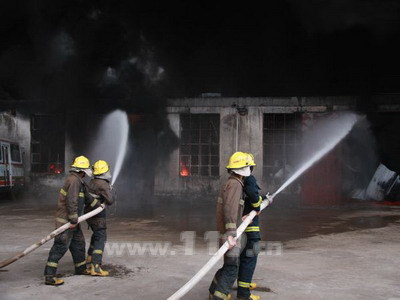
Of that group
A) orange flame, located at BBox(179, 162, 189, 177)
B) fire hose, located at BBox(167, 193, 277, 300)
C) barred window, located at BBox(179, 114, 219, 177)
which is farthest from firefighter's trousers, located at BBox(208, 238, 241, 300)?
orange flame, located at BBox(179, 162, 189, 177)

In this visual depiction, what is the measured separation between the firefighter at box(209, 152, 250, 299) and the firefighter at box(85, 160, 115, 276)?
1890 mm

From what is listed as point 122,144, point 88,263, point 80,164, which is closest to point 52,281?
point 88,263

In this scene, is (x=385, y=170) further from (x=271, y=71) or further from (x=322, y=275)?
(x=322, y=275)

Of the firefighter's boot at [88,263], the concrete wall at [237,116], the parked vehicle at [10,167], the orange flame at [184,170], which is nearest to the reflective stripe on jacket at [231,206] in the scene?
the firefighter's boot at [88,263]

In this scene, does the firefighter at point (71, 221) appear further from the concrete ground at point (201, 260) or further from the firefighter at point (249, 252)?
the firefighter at point (249, 252)

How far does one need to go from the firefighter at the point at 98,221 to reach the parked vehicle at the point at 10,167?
10.4m

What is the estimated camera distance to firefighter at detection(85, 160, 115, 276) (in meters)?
5.66

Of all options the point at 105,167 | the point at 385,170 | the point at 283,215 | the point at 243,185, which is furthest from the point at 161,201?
the point at 243,185

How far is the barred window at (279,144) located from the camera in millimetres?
16016

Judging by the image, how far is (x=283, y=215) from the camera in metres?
12.8

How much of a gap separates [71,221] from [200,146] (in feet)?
37.6

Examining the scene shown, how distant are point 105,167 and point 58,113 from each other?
1234cm

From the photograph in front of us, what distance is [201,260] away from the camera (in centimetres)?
650

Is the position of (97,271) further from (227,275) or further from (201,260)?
(227,275)
